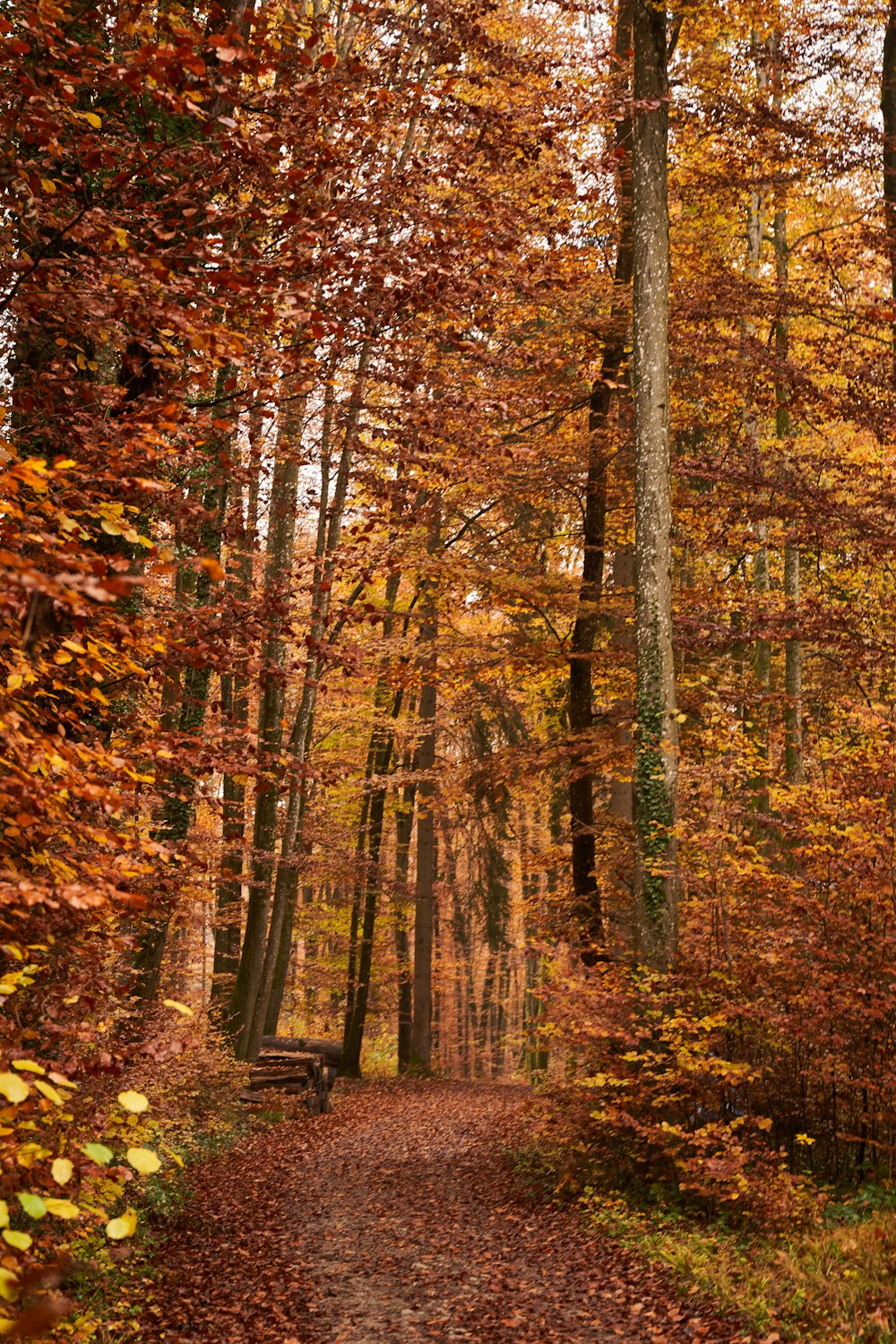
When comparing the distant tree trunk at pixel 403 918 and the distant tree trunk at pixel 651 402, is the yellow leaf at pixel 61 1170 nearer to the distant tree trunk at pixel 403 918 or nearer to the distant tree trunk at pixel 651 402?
the distant tree trunk at pixel 651 402

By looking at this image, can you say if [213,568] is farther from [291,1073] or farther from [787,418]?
[787,418]

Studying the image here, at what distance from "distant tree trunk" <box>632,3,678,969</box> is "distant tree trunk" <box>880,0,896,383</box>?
2360 mm

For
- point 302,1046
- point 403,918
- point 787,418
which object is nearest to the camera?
point 302,1046

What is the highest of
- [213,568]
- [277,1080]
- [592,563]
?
[592,563]

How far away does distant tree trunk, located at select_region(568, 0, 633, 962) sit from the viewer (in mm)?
12070

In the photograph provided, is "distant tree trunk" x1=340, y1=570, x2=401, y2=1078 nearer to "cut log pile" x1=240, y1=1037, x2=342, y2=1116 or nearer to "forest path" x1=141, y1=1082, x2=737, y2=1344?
"cut log pile" x1=240, y1=1037, x2=342, y2=1116

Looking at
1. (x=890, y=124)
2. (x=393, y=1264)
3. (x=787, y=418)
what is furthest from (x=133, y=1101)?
(x=787, y=418)

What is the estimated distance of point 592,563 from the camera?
1326cm

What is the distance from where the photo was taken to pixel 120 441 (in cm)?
522

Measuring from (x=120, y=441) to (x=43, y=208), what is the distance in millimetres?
1294

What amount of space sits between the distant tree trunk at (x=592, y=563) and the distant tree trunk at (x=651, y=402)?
5.52ft

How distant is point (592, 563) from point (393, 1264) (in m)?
8.60

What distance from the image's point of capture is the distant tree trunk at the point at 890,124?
407 inches

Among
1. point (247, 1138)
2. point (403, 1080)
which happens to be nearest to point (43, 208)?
point (247, 1138)
